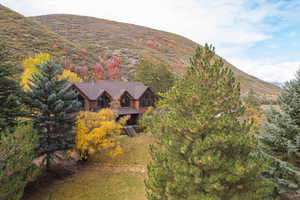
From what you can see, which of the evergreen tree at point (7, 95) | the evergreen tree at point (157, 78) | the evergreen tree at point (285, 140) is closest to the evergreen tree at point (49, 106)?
the evergreen tree at point (7, 95)

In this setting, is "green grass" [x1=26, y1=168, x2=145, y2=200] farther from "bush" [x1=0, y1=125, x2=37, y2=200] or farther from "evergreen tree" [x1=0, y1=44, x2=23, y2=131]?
"evergreen tree" [x1=0, y1=44, x2=23, y2=131]

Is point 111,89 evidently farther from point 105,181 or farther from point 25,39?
point 25,39

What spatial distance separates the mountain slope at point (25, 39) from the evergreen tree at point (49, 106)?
34.4 metres

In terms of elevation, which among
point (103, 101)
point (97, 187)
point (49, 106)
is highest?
point (103, 101)

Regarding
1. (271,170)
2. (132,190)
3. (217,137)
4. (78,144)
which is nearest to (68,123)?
(78,144)

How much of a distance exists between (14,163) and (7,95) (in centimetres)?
608

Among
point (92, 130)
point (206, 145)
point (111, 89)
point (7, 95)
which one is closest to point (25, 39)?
point (111, 89)

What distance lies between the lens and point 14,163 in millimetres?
11188

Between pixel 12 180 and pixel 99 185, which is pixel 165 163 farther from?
pixel 99 185

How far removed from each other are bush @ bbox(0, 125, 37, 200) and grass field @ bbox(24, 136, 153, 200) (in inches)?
154

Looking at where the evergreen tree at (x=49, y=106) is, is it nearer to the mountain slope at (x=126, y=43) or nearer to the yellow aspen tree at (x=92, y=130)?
the yellow aspen tree at (x=92, y=130)

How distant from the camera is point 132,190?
15711 mm

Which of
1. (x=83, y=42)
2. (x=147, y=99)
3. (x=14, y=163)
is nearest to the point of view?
(x=14, y=163)

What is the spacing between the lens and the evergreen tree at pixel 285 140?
353 inches
